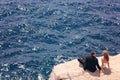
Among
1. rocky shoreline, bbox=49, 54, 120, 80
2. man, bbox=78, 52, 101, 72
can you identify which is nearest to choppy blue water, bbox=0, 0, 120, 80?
rocky shoreline, bbox=49, 54, 120, 80

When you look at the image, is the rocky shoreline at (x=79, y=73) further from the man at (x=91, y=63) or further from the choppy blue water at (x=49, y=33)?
the choppy blue water at (x=49, y=33)

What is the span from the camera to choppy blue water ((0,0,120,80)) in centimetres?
3559

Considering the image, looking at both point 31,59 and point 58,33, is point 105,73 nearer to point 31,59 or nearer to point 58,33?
point 31,59

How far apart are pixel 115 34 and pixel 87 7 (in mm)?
15140

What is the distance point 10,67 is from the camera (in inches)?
1362

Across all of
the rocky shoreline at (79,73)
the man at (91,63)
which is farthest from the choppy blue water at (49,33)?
the man at (91,63)

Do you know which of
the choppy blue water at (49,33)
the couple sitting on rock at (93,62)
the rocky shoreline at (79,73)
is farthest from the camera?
the choppy blue water at (49,33)

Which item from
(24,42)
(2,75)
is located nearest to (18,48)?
(24,42)

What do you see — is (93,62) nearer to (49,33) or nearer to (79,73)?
(79,73)

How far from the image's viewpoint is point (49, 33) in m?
45.2

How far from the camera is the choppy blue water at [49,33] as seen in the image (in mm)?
35591

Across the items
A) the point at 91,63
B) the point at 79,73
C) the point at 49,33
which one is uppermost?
the point at 91,63

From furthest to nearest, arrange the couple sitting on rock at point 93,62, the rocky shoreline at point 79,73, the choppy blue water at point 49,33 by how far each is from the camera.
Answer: the choppy blue water at point 49,33 → the couple sitting on rock at point 93,62 → the rocky shoreline at point 79,73

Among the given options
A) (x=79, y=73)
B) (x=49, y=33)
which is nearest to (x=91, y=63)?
(x=79, y=73)
